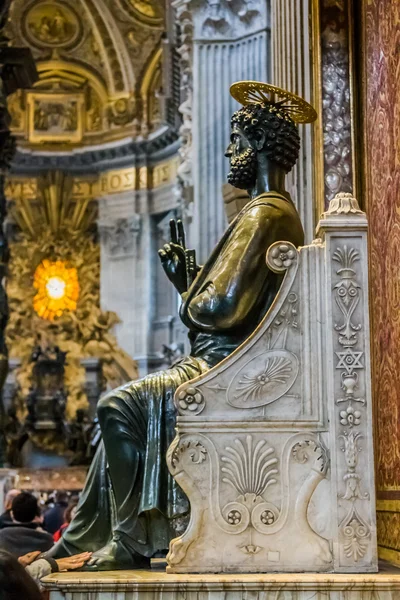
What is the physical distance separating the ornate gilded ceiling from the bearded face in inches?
909

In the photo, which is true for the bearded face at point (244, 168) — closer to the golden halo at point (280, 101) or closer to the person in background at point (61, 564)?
the golden halo at point (280, 101)

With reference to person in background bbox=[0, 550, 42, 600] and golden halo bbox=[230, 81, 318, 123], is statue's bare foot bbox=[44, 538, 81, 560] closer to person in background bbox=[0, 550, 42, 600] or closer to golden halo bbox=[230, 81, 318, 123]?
person in background bbox=[0, 550, 42, 600]

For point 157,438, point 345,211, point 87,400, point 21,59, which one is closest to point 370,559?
point 157,438

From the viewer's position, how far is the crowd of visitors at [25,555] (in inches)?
106

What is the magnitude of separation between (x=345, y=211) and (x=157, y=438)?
1187 millimetres

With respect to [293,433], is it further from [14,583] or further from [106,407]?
[14,583]

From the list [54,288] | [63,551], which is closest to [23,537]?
[63,551]

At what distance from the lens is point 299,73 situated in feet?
23.1

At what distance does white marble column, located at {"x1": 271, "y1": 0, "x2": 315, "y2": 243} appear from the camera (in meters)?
6.82

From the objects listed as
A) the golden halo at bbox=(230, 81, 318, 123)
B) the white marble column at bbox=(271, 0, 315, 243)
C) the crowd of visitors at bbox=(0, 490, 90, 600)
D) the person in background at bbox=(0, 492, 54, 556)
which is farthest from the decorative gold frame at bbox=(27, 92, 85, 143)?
Result: the golden halo at bbox=(230, 81, 318, 123)

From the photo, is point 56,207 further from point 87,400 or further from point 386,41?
point 386,41

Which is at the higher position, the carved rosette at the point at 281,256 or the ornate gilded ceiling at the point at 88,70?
the ornate gilded ceiling at the point at 88,70

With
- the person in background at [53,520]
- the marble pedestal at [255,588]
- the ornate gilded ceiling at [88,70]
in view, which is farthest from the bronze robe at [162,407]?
the ornate gilded ceiling at [88,70]

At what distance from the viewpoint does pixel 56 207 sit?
28.8 meters
